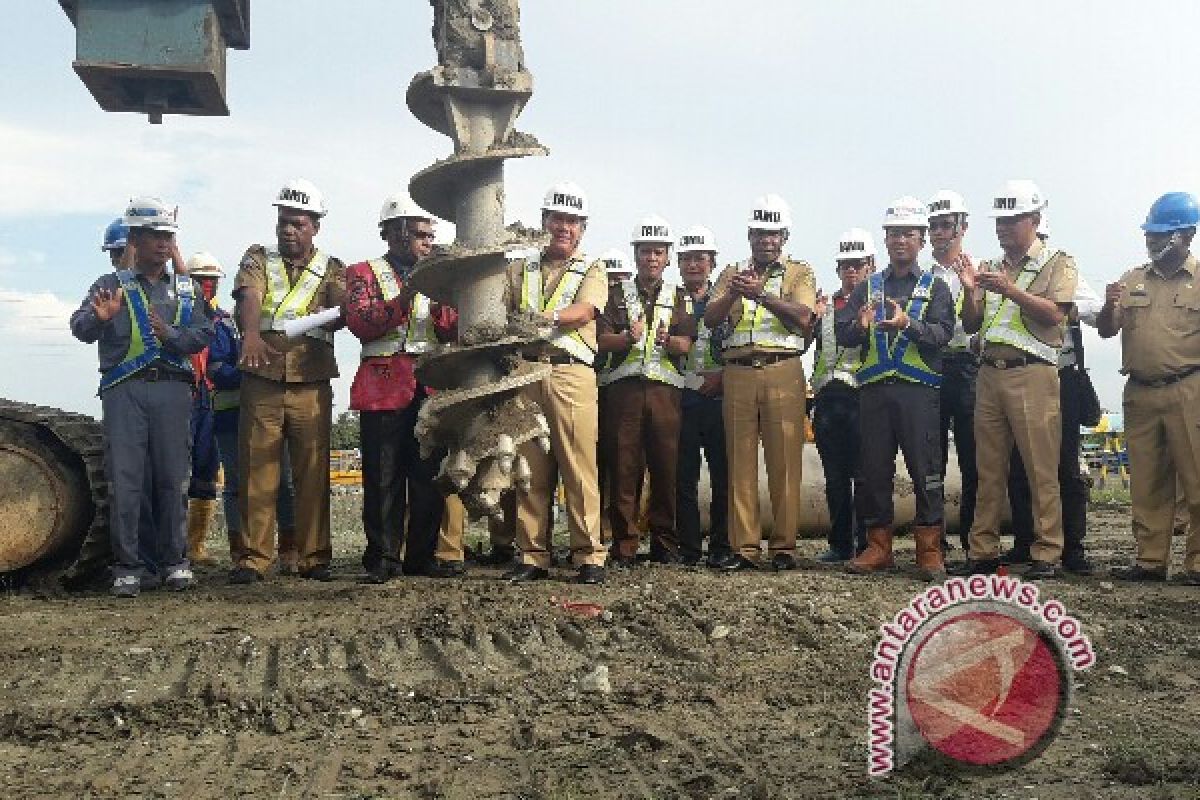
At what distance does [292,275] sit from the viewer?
6.96 meters

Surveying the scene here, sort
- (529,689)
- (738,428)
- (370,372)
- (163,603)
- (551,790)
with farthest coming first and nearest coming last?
(738,428), (370,372), (163,603), (529,689), (551,790)

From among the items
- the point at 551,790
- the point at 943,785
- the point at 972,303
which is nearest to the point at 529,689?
the point at 551,790

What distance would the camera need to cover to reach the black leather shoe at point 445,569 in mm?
7047

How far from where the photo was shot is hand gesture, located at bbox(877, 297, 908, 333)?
270 inches

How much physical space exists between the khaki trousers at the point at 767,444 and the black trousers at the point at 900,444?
426 millimetres

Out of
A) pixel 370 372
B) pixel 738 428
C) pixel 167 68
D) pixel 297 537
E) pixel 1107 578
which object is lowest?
pixel 1107 578

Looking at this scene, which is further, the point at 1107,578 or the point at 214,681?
the point at 1107,578

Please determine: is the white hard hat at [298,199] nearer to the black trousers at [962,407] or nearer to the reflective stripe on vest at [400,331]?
the reflective stripe on vest at [400,331]

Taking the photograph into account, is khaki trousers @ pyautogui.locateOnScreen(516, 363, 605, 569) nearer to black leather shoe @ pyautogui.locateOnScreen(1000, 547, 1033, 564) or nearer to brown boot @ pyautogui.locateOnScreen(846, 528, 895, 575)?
brown boot @ pyautogui.locateOnScreen(846, 528, 895, 575)

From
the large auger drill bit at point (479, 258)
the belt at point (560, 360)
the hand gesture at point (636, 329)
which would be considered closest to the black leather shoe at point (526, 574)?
the belt at point (560, 360)

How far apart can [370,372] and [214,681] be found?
266 cm

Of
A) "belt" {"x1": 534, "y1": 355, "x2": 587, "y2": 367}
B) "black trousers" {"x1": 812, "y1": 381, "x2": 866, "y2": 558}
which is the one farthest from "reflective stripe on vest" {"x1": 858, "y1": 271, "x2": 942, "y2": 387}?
"belt" {"x1": 534, "y1": 355, "x2": 587, "y2": 367}

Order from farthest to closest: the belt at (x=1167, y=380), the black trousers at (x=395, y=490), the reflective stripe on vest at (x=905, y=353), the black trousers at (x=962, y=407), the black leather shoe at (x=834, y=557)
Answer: the black leather shoe at (x=834, y=557) → the black trousers at (x=962, y=407) → the reflective stripe on vest at (x=905, y=353) → the belt at (x=1167, y=380) → the black trousers at (x=395, y=490)

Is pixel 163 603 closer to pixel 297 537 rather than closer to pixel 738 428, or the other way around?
pixel 297 537
